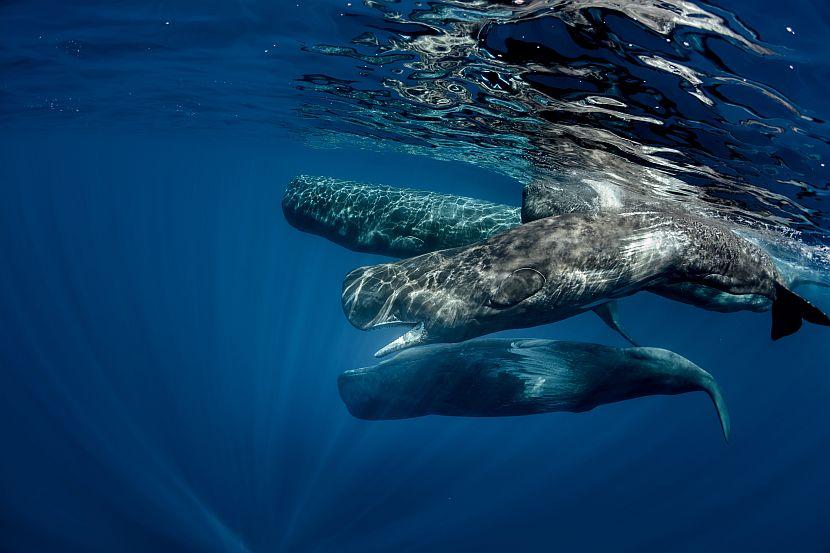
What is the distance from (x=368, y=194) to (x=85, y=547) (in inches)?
619

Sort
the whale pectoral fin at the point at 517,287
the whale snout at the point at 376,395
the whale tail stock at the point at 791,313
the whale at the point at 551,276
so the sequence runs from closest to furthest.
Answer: the whale pectoral fin at the point at 517,287, the whale at the point at 551,276, the whale tail stock at the point at 791,313, the whale snout at the point at 376,395

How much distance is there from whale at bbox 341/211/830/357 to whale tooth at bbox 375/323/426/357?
0.01 metres

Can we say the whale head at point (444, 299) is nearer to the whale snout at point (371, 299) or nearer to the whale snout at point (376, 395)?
the whale snout at point (371, 299)

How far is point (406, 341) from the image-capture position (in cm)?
565

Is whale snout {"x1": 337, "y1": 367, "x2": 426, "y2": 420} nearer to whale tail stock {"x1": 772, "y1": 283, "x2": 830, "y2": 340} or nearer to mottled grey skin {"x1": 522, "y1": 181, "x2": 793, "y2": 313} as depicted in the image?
mottled grey skin {"x1": 522, "y1": 181, "x2": 793, "y2": 313}

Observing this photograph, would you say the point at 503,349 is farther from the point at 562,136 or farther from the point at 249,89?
the point at 249,89

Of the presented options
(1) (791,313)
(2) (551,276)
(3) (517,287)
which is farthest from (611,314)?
(3) (517,287)

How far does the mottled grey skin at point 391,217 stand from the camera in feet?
32.7

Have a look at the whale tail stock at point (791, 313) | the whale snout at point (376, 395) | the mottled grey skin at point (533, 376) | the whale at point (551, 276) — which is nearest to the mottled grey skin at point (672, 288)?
the whale at point (551, 276)

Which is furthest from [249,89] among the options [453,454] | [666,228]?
[453,454]

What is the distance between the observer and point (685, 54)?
255 inches

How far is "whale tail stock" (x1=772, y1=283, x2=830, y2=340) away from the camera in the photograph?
6.29 m

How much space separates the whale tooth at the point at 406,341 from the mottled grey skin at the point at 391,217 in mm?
4270

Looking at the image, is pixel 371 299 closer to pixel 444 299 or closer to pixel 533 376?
pixel 444 299
